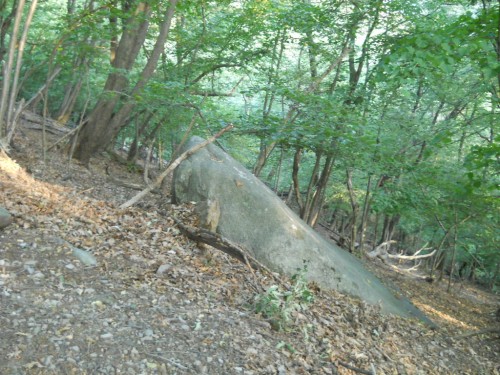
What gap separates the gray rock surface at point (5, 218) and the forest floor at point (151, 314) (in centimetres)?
7

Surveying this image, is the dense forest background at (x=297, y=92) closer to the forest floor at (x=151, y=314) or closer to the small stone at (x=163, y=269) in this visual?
the forest floor at (x=151, y=314)

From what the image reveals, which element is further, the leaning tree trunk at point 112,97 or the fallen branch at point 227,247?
the leaning tree trunk at point 112,97

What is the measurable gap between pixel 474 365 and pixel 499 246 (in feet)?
23.9

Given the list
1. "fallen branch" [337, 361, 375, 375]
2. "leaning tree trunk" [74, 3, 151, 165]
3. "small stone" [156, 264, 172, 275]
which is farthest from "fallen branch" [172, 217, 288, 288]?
"leaning tree trunk" [74, 3, 151, 165]

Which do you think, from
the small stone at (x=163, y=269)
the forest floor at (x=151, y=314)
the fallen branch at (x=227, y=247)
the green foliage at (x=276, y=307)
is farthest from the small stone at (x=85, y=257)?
the green foliage at (x=276, y=307)

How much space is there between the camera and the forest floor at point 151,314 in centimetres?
327

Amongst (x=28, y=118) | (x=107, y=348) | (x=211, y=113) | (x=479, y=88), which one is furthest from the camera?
(x=28, y=118)

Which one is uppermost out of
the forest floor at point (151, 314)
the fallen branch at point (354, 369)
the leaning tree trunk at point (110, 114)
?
the leaning tree trunk at point (110, 114)

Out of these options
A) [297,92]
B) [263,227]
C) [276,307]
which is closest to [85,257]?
[276,307]

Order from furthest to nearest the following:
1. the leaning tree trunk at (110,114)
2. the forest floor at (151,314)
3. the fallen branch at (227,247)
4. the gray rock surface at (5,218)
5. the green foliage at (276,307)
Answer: the leaning tree trunk at (110,114), the fallen branch at (227,247), the green foliage at (276,307), the gray rock surface at (5,218), the forest floor at (151,314)

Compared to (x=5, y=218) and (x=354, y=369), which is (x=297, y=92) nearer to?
(x=354, y=369)

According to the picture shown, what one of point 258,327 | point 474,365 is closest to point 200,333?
point 258,327

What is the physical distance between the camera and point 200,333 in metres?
3.92

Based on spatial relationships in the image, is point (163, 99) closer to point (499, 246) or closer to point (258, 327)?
point (258, 327)
